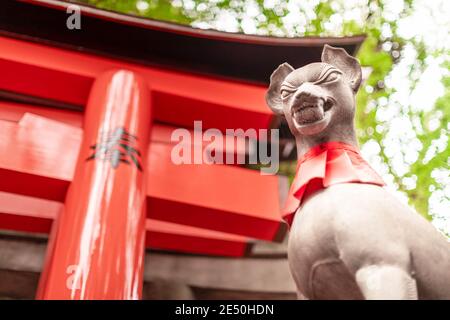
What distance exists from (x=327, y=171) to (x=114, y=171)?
2.19 metres

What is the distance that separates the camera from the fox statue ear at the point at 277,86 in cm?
175

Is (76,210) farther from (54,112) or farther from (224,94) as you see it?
(224,94)

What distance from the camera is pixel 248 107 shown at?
426cm

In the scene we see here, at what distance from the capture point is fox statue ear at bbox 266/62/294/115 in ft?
5.73

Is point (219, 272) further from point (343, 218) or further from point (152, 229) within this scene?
point (343, 218)

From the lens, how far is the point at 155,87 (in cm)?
426

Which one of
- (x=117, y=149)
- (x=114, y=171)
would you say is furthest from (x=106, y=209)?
(x=117, y=149)

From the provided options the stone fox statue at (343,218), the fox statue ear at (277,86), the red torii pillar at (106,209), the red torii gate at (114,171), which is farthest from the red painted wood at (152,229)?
the stone fox statue at (343,218)

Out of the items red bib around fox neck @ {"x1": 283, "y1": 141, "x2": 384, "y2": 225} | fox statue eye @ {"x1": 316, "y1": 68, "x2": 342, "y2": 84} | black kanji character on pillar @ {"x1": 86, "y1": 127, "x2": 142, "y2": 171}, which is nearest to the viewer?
red bib around fox neck @ {"x1": 283, "y1": 141, "x2": 384, "y2": 225}

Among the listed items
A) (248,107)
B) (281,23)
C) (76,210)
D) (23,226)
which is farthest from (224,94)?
(281,23)

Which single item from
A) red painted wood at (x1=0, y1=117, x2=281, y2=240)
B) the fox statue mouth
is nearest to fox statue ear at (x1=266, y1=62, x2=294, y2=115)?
the fox statue mouth

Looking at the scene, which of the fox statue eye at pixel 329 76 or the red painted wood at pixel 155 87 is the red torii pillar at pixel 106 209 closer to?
the red painted wood at pixel 155 87

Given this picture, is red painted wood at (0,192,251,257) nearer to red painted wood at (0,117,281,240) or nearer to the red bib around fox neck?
red painted wood at (0,117,281,240)
